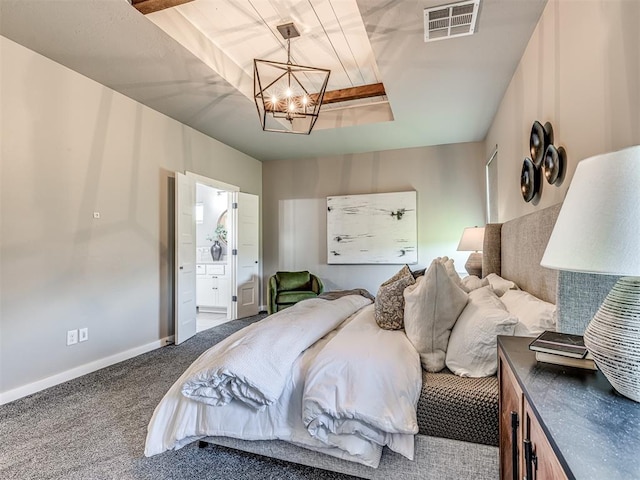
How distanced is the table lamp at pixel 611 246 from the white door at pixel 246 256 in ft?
15.4

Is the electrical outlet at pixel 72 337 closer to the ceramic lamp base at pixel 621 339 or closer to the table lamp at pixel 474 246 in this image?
the ceramic lamp base at pixel 621 339

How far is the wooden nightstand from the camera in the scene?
1.81 ft

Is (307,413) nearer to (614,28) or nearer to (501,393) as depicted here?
(501,393)

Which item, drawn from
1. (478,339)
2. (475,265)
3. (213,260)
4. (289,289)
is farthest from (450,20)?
(213,260)

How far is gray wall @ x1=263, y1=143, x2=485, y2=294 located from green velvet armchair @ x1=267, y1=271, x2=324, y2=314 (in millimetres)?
501

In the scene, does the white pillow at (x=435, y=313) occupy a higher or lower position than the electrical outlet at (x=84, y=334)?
higher

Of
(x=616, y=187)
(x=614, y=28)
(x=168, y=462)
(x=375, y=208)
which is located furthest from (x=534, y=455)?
(x=375, y=208)

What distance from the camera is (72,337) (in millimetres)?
2842

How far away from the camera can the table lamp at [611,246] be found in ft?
2.15

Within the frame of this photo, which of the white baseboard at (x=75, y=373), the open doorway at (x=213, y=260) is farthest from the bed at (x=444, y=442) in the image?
the open doorway at (x=213, y=260)

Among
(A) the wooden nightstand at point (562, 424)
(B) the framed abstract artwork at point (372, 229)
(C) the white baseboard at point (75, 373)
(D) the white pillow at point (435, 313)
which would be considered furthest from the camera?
(B) the framed abstract artwork at point (372, 229)

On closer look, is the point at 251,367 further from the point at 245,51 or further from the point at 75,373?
the point at 245,51

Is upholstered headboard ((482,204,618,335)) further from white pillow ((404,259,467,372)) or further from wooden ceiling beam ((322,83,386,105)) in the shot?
wooden ceiling beam ((322,83,386,105))

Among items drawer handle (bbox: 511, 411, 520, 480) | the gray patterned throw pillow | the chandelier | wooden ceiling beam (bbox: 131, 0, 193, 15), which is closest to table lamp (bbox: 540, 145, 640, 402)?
drawer handle (bbox: 511, 411, 520, 480)
